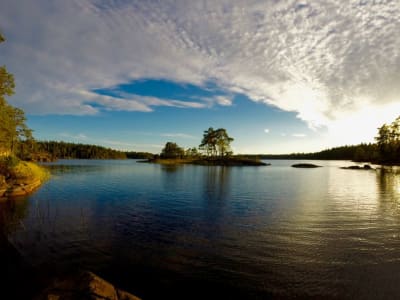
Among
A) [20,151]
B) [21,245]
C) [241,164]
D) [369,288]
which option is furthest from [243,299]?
[241,164]

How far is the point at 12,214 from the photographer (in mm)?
22453

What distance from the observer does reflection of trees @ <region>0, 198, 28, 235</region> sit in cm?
1861

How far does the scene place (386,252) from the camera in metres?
14.8

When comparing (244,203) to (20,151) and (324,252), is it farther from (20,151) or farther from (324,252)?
(20,151)

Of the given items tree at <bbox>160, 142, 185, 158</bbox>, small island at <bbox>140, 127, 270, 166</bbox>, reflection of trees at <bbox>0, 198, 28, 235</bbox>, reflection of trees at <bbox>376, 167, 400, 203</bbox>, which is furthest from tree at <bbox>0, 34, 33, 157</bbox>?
tree at <bbox>160, 142, 185, 158</bbox>

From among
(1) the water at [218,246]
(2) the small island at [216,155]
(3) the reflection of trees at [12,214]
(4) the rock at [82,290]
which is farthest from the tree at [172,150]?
(4) the rock at [82,290]

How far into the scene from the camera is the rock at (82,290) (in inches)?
303

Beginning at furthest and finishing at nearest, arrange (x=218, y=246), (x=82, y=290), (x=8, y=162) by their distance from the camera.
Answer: (x=8, y=162) < (x=218, y=246) < (x=82, y=290)

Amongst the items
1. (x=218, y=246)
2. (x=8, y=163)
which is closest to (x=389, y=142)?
(x=218, y=246)

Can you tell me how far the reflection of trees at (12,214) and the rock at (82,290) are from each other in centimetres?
1363

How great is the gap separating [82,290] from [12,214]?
21.2 m

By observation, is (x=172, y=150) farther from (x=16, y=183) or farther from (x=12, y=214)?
(x=12, y=214)

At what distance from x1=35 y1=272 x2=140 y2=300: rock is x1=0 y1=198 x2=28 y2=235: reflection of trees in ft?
44.7

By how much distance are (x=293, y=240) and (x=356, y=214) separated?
13279mm
